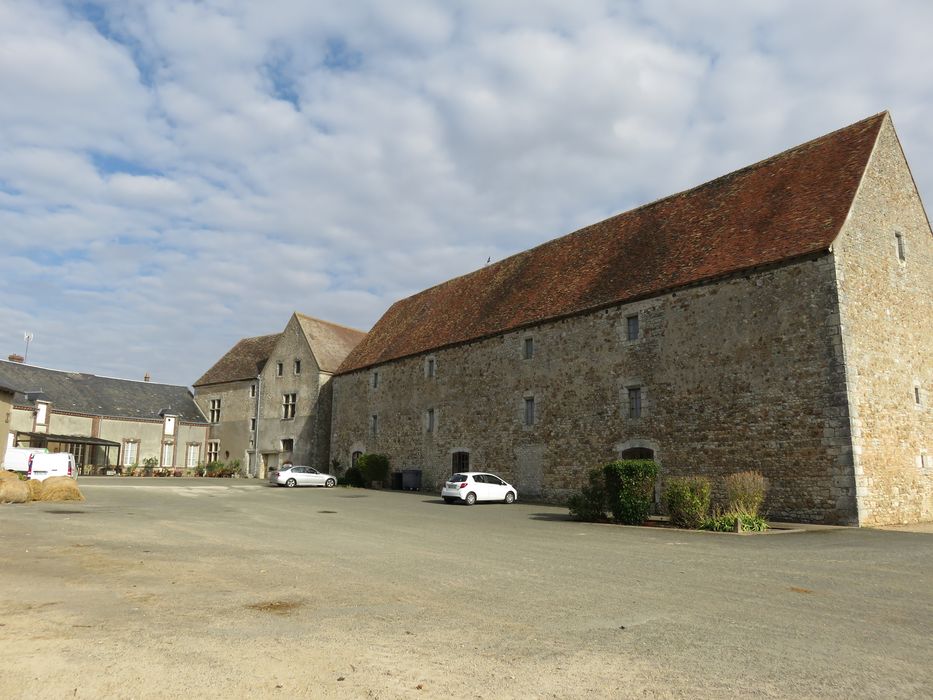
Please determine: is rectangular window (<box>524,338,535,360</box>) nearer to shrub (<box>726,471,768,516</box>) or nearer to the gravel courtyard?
shrub (<box>726,471,768,516</box>)

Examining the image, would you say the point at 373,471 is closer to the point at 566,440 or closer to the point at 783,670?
the point at 566,440

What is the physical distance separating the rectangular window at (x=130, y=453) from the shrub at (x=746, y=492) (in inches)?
1527

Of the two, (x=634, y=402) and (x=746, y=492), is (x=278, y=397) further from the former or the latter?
(x=746, y=492)

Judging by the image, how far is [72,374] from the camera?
140ft

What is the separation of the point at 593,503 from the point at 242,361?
36.7 m

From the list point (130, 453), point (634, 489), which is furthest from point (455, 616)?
point (130, 453)

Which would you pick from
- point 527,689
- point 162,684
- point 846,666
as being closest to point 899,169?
point 846,666

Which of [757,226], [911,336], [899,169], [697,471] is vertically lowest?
[697,471]

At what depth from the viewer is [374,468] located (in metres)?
32.9

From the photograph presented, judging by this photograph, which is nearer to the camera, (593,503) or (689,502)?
(689,502)

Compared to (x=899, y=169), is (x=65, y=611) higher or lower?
lower

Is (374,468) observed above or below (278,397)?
below

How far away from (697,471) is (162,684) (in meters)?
17.0

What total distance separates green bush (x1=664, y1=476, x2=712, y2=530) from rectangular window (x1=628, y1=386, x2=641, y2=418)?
4893 mm
